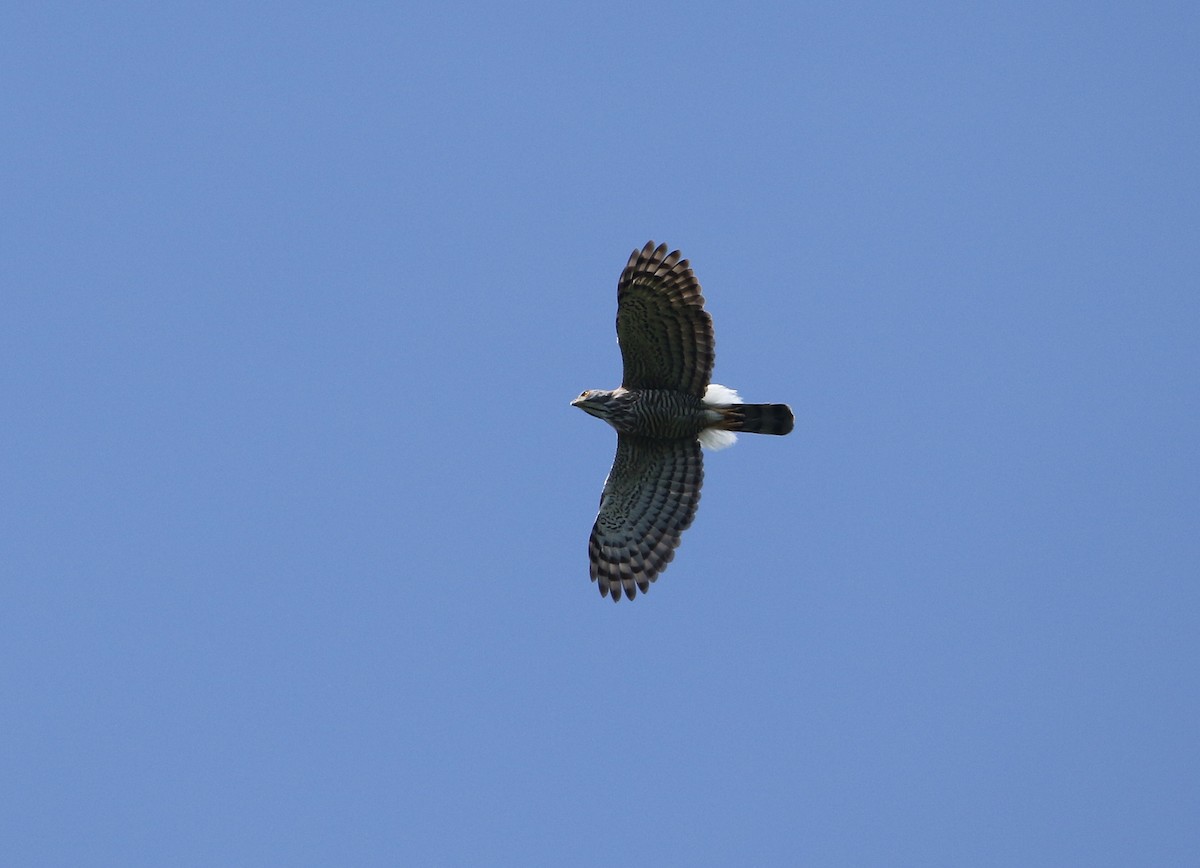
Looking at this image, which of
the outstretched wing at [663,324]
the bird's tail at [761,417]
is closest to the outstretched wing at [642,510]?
the bird's tail at [761,417]

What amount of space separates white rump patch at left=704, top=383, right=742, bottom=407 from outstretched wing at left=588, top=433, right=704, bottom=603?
78cm

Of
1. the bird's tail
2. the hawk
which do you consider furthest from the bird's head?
the bird's tail

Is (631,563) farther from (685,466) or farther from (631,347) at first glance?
(631,347)

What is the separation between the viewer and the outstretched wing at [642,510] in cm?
2328

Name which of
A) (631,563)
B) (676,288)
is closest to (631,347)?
(676,288)

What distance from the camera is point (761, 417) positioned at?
74.1 ft

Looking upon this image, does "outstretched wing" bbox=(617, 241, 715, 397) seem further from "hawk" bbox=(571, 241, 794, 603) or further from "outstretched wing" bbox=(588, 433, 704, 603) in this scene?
"outstretched wing" bbox=(588, 433, 704, 603)

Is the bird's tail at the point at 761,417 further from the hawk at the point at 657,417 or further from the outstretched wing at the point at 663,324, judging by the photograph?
the outstretched wing at the point at 663,324

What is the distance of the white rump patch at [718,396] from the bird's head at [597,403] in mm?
1309

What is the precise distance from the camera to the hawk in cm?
2212

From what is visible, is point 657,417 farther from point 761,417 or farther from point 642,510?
point 642,510

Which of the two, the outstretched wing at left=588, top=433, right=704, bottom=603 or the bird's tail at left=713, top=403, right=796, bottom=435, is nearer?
the bird's tail at left=713, top=403, right=796, bottom=435

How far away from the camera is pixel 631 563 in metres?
23.6

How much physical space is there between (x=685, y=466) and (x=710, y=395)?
50.0 inches
